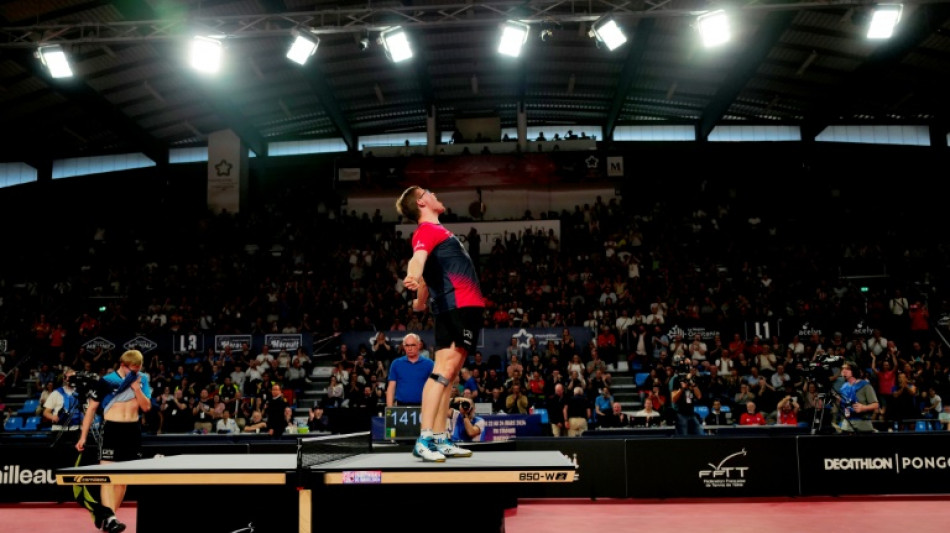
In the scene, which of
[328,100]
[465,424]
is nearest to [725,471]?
[465,424]

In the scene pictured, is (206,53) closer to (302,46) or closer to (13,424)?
(302,46)

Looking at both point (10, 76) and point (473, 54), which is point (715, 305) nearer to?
point (473, 54)

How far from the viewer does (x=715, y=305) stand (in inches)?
842

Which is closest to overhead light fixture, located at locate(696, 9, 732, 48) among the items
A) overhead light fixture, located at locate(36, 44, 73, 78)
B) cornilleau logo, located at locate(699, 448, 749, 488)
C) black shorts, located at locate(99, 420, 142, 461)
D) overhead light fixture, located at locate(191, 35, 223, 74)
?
cornilleau logo, located at locate(699, 448, 749, 488)

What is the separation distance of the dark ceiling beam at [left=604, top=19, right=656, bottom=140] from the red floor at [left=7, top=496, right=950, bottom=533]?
14.9 m

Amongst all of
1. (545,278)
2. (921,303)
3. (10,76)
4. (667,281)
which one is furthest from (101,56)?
(921,303)

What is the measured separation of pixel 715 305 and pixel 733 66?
310 inches

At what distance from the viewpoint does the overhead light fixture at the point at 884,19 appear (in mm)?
14109

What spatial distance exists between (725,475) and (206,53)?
39.2ft

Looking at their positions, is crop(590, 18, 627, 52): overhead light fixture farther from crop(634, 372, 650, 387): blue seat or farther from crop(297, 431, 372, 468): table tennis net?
crop(297, 431, 372, 468): table tennis net

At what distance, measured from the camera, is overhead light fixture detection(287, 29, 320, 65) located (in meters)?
15.2

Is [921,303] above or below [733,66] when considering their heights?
below

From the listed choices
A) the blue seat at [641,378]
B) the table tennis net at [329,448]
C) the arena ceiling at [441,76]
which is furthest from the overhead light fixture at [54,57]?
the blue seat at [641,378]

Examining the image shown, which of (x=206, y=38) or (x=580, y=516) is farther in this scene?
(x=206, y=38)
